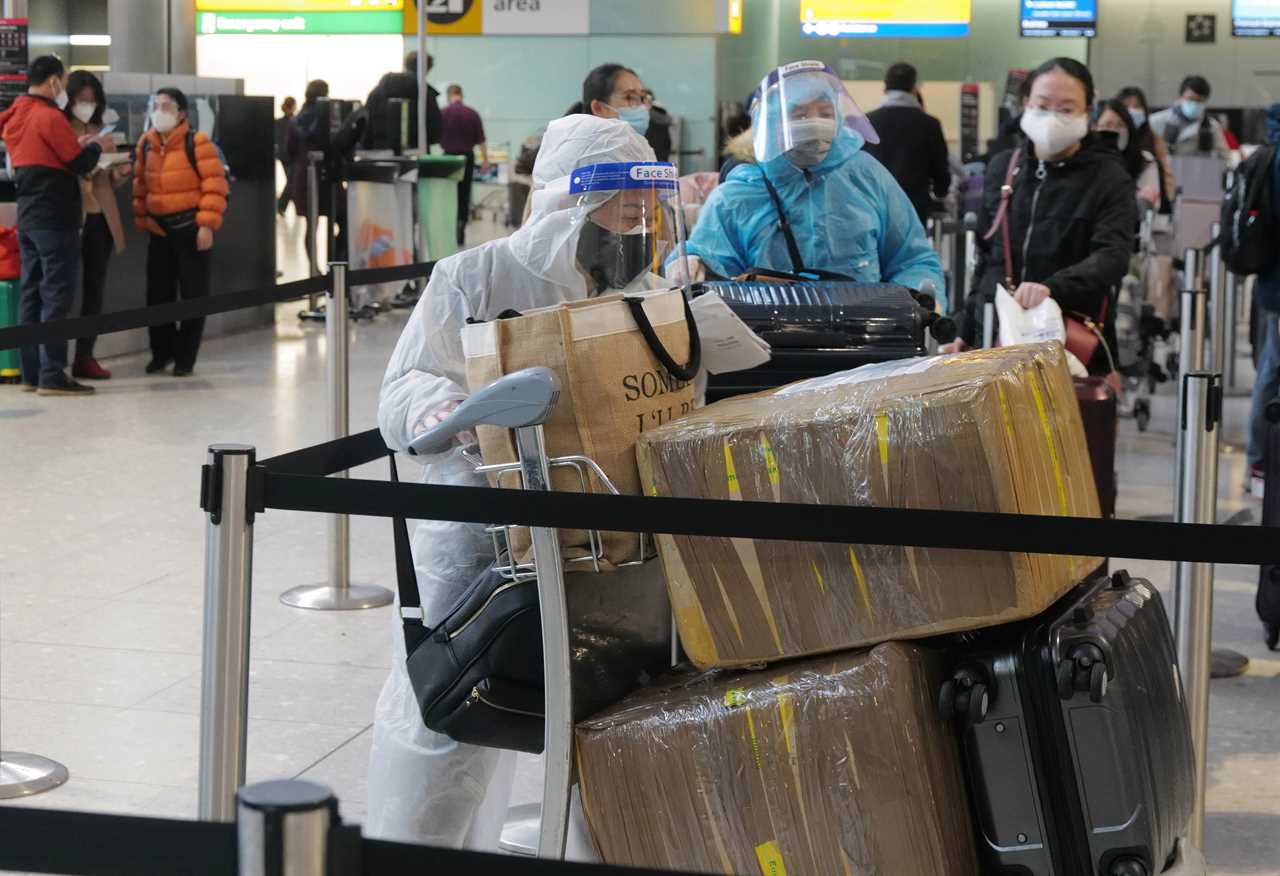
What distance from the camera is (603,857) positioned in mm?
2426

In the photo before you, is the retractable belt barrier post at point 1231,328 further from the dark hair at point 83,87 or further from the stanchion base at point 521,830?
the stanchion base at point 521,830

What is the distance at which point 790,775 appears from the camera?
2.28 m

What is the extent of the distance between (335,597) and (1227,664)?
268 cm

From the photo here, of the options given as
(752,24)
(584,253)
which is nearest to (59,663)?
(584,253)

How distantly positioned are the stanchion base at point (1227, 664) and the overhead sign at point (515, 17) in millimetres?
14448

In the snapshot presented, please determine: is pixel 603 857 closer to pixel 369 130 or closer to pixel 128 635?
pixel 128 635

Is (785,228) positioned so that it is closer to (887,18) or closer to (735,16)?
(735,16)

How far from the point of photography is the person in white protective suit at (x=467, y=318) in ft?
9.18

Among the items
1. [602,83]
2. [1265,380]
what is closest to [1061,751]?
[602,83]

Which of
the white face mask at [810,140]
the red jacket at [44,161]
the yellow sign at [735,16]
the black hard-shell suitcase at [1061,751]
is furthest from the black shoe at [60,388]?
the yellow sign at [735,16]

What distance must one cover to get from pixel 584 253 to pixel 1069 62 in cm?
299

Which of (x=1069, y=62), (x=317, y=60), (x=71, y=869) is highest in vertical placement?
(x=317, y=60)

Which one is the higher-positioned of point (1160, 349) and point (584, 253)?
point (584, 253)

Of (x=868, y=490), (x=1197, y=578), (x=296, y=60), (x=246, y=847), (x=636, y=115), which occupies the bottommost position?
(x=1197, y=578)
